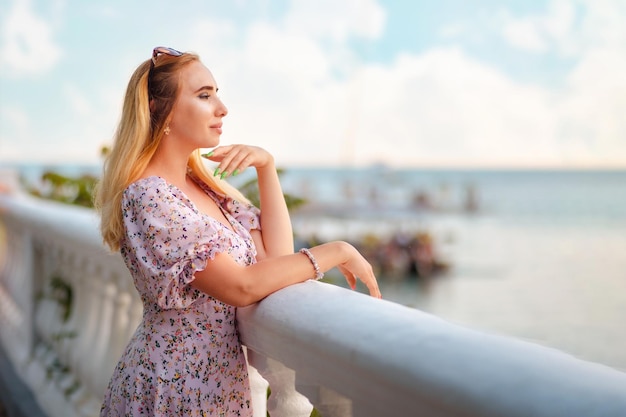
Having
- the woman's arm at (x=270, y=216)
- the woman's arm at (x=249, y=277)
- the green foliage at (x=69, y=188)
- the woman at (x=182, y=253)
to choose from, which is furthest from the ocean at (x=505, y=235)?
the woman's arm at (x=249, y=277)

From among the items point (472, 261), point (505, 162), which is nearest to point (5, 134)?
point (472, 261)

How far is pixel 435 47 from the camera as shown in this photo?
51719 millimetres

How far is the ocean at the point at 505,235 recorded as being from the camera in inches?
1097

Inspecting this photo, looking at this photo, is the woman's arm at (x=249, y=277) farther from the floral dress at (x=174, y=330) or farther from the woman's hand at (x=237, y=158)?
the woman's hand at (x=237, y=158)

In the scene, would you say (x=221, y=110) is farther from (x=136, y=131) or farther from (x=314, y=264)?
(x=314, y=264)

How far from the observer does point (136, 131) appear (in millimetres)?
1615

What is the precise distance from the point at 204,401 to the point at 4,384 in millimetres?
2129

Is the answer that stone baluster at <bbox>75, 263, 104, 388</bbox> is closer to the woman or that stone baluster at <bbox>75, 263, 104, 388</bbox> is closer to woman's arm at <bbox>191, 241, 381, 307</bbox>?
the woman

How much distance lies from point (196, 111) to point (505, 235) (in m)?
41.3

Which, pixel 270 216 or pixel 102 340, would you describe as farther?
pixel 102 340

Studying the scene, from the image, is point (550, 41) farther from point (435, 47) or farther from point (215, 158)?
point (215, 158)

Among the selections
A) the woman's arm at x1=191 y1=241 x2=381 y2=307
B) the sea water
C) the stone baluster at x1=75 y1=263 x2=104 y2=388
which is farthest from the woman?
the sea water

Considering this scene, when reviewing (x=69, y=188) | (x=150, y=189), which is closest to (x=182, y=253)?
(x=150, y=189)

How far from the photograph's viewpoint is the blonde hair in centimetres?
159
